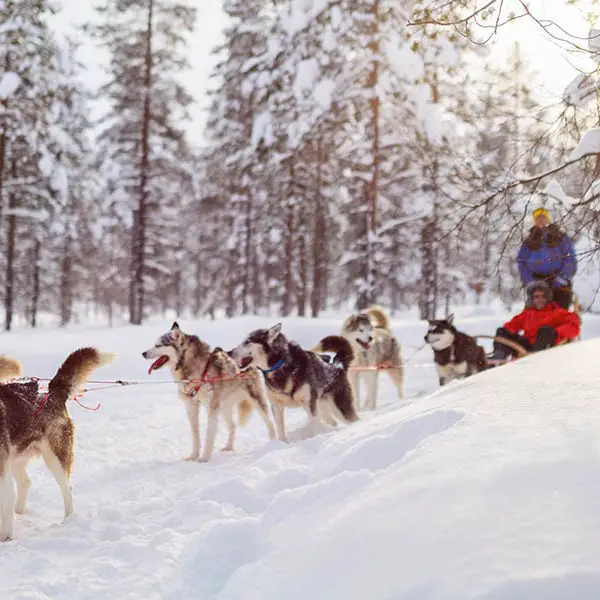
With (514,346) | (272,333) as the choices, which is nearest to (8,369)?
(272,333)

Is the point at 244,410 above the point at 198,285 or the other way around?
the other way around

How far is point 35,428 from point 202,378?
2.32 metres

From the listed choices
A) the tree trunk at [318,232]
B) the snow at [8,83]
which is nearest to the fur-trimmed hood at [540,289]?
the tree trunk at [318,232]

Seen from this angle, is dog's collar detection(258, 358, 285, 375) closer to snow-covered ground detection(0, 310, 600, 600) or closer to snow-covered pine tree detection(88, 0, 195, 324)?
snow-covered ground detection(0, 310, 600, 600)

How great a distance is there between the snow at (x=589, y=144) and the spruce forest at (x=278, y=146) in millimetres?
198

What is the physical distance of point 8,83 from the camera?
1462 centimetres

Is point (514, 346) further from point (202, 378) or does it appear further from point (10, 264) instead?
point (10, 264)

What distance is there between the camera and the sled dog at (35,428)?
143 inches

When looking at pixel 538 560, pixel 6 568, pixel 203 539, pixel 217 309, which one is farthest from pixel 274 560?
pixel 217 309

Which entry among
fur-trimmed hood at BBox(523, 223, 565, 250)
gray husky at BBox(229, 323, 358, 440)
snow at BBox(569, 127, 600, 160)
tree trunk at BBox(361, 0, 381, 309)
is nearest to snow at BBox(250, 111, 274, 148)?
tree trunk at BBox(361, 0, 381, 309)

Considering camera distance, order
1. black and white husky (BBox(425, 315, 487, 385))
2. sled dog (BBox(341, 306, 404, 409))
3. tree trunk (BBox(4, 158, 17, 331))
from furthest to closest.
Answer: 1. tree trunk (BBox(4, 158, 17, 331))
2. sled dog (BBox(341, 306, 404, 409))
3. black and white husky (BBox(425, 315, 487, 385))

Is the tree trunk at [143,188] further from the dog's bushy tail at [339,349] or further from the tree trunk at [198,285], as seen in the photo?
the tree trunk at [198,285]

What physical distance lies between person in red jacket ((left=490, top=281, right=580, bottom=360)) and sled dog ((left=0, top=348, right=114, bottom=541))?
17.6 feet

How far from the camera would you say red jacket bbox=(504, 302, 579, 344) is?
727 centimetres
